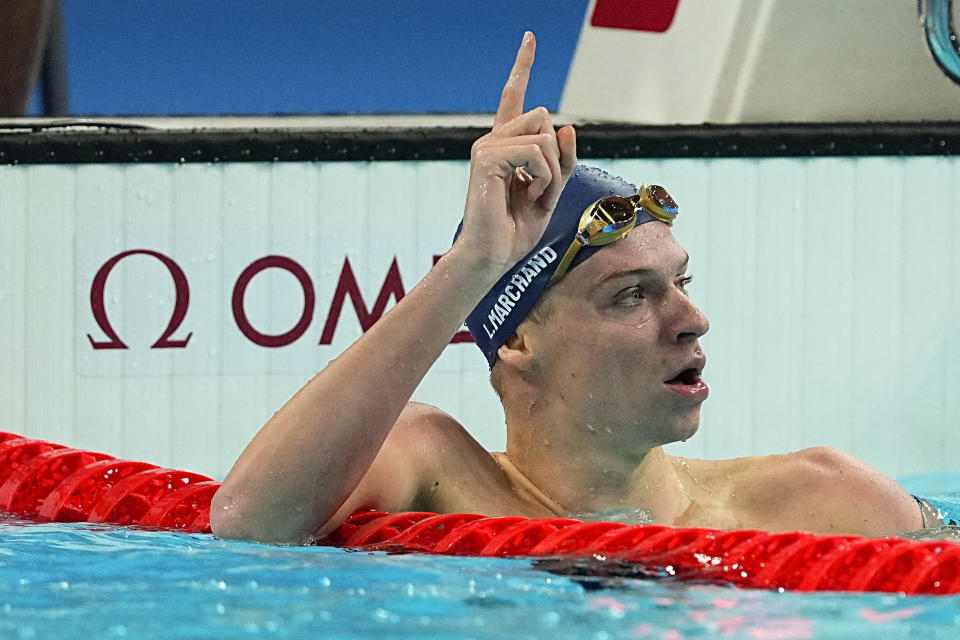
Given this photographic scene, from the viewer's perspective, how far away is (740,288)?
4176mm

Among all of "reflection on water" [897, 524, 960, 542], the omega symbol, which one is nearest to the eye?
"reflection on water" [897, 524, 960, 542]

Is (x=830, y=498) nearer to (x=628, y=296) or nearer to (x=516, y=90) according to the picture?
(x=628, y=296)

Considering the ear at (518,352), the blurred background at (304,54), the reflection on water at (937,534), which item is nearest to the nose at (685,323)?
the ear at (518,352)

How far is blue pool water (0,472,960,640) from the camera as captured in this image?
5.17 feet

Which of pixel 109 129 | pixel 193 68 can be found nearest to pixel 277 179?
pixel 109 129

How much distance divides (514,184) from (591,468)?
24.0 inches

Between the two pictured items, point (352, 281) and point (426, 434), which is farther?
point (352, 281)

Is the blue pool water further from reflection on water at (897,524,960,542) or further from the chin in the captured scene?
reflection on water at (897,524,960,542)

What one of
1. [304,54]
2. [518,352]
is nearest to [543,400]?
[518,352]

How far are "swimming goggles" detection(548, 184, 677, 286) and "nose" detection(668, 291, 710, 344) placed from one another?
158 mm

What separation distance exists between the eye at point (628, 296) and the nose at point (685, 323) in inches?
2.6

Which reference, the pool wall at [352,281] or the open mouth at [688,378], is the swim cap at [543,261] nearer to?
the open mouth at [688,378]

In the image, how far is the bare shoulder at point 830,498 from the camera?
2250 mm

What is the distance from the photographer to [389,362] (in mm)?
1813
